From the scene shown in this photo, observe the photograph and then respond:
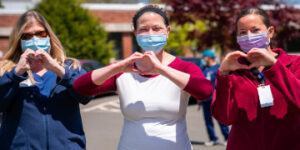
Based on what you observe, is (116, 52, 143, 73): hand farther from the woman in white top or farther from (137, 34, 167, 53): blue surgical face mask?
(137, 34, 167, 53): blue surgical face mask

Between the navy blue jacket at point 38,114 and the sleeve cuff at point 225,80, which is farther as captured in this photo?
the navy blue jacket at point 38,114

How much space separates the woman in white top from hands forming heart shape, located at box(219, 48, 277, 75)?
18 cm

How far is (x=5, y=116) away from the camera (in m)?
2.68

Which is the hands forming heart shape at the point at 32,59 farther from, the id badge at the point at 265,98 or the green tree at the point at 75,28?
the green tree at the point at 75,28

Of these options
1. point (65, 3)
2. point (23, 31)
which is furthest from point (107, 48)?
point (23, 31)

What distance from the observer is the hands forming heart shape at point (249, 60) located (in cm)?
209

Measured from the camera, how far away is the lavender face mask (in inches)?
92.0

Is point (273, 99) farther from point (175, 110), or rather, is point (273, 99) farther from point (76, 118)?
point (76, 118)

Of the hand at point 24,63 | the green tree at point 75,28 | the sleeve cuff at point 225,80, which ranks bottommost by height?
the green tree at point 75,28

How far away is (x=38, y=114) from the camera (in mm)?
2611

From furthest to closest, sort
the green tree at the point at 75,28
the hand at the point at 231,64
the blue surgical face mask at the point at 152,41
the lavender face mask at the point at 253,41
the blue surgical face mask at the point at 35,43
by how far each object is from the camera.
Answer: the green tree at the point at 75,28
the blue surgical face mask at the point at 35,43
the blue surgical face mask at the point at 152,41
the lavender face mask at the point at 253,41
the hand at the point at 231,64

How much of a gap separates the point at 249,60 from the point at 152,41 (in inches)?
25.8

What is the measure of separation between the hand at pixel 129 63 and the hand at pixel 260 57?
2.19ft

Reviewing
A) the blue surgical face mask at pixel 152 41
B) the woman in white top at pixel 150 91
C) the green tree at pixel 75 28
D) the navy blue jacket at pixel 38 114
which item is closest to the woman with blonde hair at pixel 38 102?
the navy blue jacket at pixel 38 114
